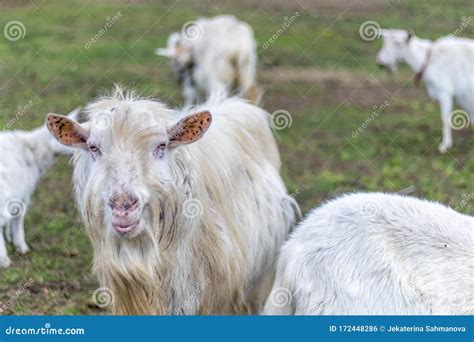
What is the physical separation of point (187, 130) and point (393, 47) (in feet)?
21.0

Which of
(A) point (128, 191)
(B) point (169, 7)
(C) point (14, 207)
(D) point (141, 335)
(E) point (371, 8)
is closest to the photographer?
(A) point (128, 191)

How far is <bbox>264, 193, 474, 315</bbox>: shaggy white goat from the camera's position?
4.75 metres

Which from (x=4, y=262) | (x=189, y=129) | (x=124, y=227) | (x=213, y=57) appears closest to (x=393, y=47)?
(x=213, y=57)

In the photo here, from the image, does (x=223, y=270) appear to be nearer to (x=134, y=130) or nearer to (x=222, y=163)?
(x=222, y=163)

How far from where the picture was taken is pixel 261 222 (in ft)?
19.4

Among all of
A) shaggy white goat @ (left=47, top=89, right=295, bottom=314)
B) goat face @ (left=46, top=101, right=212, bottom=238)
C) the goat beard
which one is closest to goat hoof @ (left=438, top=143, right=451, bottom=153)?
shaggy white goat @ (left=47, top=89, right=295, bottom=314)

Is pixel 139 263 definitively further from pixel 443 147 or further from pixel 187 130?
pixel 443 147

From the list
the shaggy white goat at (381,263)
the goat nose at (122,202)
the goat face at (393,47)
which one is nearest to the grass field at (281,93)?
the goat face at (393,47)

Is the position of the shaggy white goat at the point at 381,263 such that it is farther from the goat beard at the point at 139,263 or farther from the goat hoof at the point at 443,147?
the goat hoof at the point at 443,147

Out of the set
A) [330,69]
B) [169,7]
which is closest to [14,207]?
[330,69]

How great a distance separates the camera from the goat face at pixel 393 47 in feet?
35.9

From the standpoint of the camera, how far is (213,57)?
37.8ft

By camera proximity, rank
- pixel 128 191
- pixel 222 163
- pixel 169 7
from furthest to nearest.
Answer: pixel 169 7
pixel 222 163
pixel 128 191

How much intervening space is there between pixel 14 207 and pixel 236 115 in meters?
2.18
